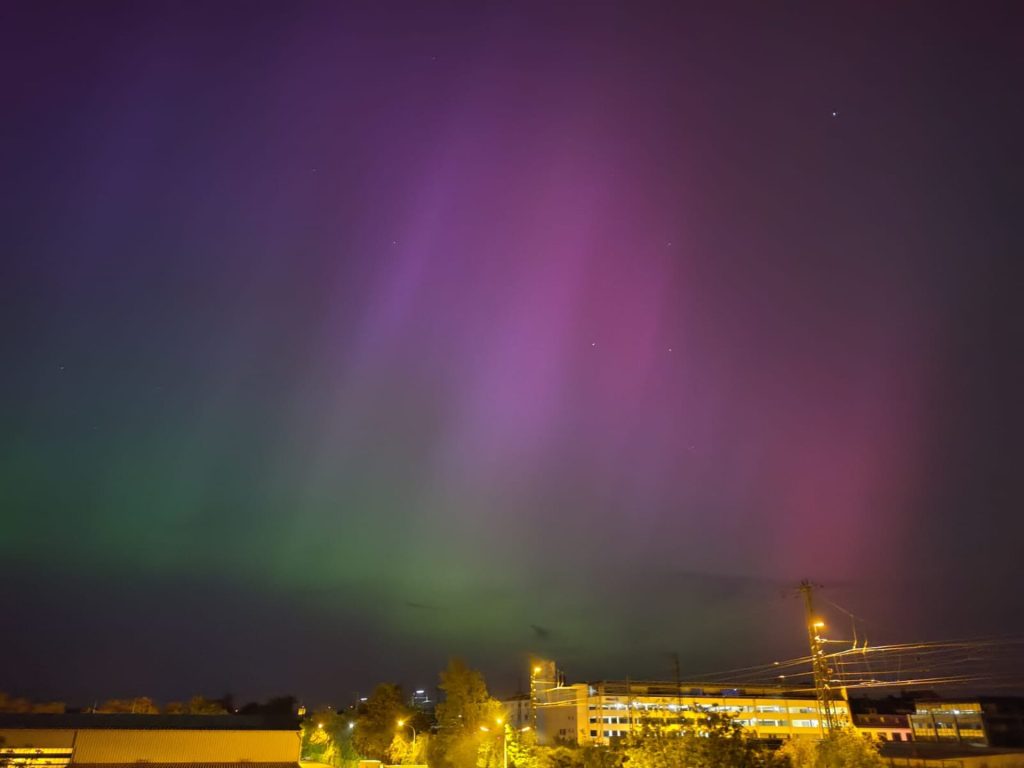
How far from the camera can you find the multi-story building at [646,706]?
116 m

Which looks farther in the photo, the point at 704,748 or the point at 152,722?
the point at 152,722

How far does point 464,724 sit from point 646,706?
2236 inches

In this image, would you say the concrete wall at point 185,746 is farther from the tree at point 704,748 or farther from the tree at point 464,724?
the tree at point 704,748

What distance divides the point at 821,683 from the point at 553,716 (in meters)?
84.4

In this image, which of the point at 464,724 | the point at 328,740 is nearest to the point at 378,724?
the point at 328,740

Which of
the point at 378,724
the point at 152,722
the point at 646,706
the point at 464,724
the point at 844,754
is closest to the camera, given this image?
the point at 844,754

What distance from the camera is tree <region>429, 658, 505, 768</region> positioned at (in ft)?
224

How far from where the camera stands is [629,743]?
125 feet

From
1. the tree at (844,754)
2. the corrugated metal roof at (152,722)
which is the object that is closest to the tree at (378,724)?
the corrugated metal roof at (152,722)

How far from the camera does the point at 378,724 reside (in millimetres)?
82188

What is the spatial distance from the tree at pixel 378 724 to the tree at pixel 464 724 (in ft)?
25.7

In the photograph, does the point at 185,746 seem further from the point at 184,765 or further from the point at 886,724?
the point at 886,724

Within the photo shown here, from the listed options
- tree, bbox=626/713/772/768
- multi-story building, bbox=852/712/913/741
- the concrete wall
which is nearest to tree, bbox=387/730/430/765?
the concrete wall

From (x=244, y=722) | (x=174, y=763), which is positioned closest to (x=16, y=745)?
(x=174, y=763)
